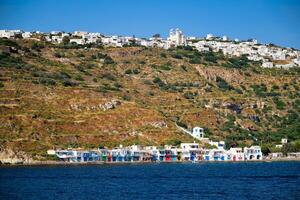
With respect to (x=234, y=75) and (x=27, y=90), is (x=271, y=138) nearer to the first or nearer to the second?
(x=234, y=75)

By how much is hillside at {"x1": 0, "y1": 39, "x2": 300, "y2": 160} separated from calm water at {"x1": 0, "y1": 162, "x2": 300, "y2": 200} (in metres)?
16.1

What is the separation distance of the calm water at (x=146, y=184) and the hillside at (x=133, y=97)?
52.8ft

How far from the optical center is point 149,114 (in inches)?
5044

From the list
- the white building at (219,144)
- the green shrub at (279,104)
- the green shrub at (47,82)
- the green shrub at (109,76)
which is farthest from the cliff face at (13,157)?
the green shrub at (279,104)

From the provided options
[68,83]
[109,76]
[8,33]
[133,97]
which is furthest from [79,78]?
[8,33]

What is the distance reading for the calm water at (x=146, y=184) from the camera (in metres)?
65.8

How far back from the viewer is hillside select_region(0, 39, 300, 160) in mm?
119062

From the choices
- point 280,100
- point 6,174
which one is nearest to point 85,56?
point 280,100

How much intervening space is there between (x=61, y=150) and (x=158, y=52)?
72882mm

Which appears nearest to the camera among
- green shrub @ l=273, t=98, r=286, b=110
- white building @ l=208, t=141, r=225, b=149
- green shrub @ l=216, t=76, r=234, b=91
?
white building @ l=208, t=141, r=225, b=149

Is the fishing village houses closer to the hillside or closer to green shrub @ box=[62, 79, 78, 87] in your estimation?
the hillside

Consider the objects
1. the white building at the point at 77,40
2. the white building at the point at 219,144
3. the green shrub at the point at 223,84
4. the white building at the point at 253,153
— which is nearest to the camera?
the white building at the point at 219,144

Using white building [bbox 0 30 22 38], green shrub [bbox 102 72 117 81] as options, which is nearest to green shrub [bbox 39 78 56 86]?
green shrub [bbox 102 72 117 81]

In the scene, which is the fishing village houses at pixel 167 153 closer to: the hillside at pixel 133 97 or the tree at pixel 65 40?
the hillside at pixel 133 97
